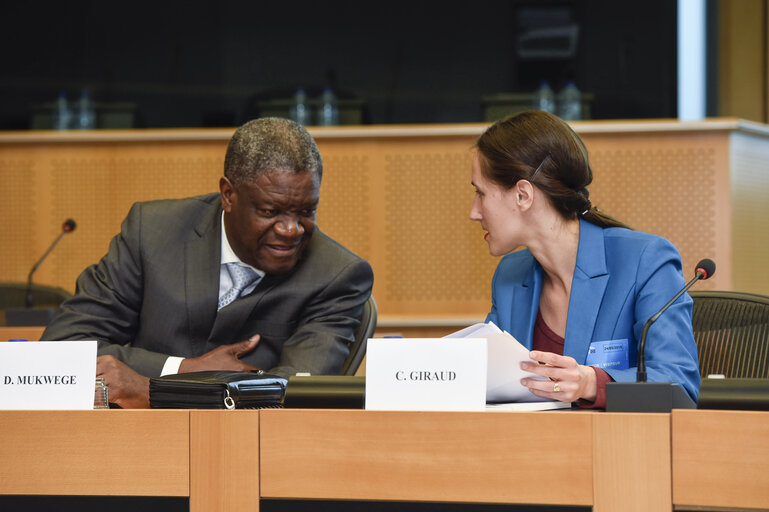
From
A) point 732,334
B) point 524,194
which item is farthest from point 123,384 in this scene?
point 732,334

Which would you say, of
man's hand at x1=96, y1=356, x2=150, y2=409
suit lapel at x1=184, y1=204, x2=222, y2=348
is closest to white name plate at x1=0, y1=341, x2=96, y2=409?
man's hand at x1=96, y1=356, x2=150, y2=409

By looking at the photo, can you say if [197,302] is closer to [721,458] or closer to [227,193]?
[227,193]

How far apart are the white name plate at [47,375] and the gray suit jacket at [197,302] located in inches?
26.6

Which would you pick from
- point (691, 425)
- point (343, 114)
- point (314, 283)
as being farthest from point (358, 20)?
point (691, 425)

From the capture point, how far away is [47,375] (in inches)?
46.4

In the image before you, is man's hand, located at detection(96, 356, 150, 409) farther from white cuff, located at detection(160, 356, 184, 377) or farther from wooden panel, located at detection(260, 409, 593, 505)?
wooden panel, located at detection(260, 409, 593, 505)

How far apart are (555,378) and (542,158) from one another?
0.57 meters

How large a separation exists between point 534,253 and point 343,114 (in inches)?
109

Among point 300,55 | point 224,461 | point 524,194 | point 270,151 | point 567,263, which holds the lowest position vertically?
point 224,461

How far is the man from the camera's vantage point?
6.15ft

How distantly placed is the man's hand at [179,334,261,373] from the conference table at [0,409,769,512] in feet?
2.05

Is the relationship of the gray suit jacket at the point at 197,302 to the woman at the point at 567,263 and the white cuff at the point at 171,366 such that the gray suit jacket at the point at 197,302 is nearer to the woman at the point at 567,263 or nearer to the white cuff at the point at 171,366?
the white cuff at the point at 171,366

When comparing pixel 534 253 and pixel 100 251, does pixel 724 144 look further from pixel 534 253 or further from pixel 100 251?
pixel 100 251

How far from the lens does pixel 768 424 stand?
94 centimetres
